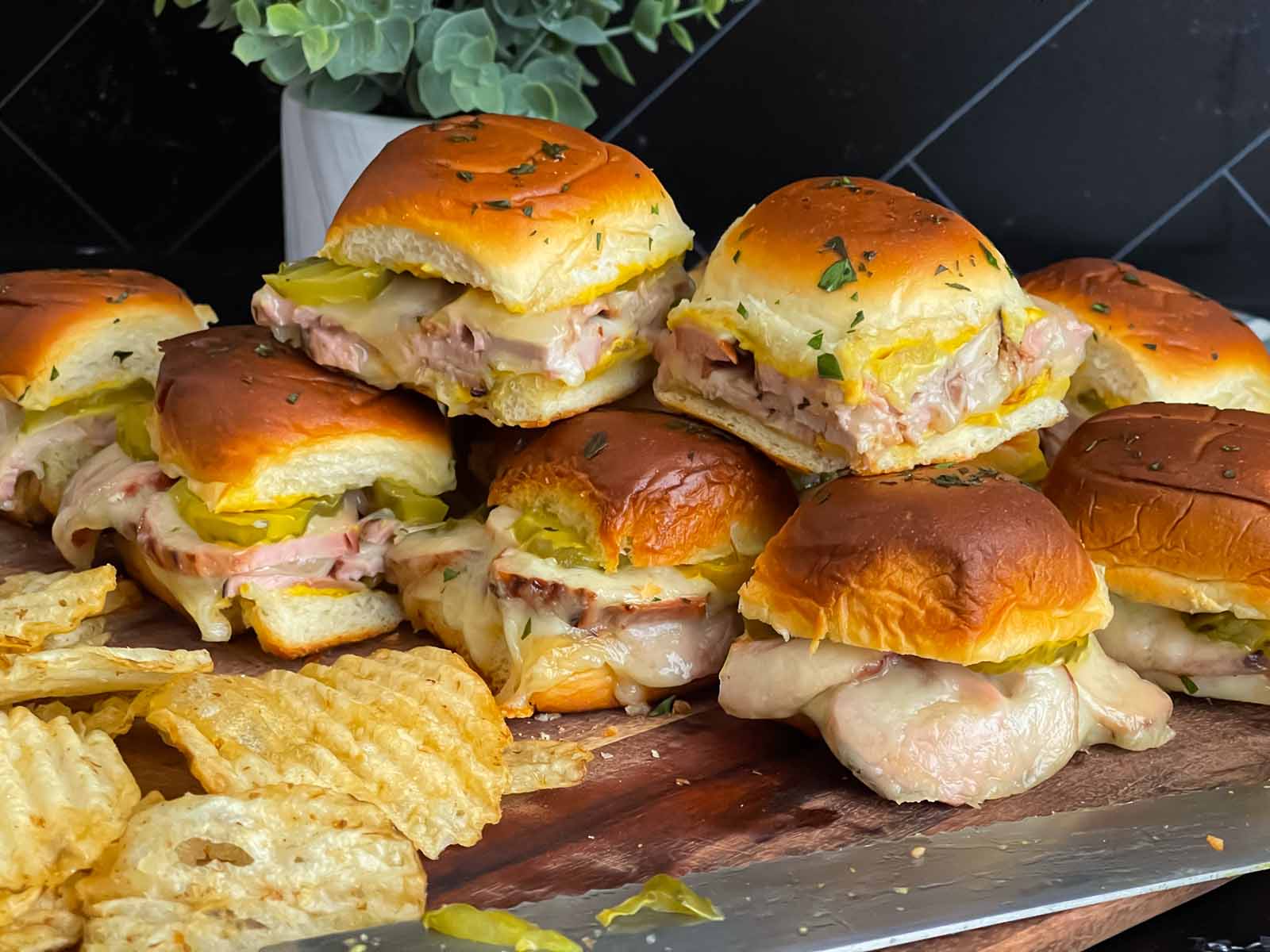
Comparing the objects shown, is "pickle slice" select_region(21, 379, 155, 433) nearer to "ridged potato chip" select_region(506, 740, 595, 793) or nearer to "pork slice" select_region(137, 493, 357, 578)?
"pork slice" select_region(137, 493, 357, 578)

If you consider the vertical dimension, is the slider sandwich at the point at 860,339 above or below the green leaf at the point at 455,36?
below

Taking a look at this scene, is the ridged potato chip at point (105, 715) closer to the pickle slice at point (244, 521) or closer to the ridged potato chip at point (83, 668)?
the ridged potato chip at point (83, 668)

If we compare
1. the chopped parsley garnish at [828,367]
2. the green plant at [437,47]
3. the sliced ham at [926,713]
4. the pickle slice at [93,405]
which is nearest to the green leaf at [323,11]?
the green plant at [437,47]

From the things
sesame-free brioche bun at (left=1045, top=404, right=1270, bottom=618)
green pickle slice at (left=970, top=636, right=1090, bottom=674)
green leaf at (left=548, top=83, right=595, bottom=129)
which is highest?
green leaf at (left=548, top=83, right=595, bottom=129)

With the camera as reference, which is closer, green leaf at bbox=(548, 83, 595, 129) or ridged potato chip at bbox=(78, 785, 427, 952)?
ridged potato chip at bbox=(78, 785, 427, 952)

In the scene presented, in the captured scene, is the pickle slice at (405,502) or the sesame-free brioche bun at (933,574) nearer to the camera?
the sesame-free brioche bun at (933,574)

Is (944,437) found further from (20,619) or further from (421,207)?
(20,619)

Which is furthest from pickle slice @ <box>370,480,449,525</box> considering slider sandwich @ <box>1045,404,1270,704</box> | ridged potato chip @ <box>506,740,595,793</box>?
slider sandwich @ <box>1045,404,1270,704</box>
